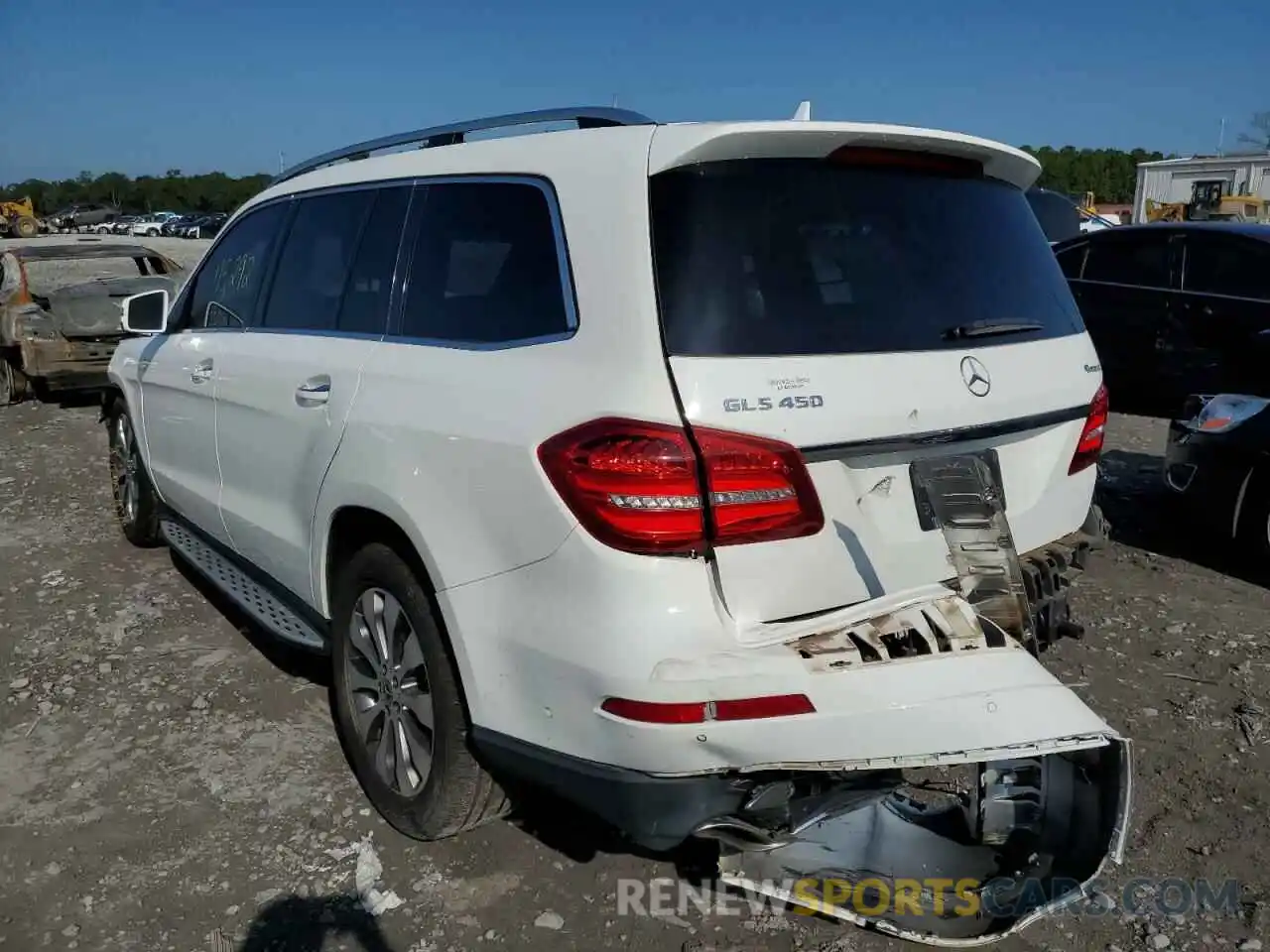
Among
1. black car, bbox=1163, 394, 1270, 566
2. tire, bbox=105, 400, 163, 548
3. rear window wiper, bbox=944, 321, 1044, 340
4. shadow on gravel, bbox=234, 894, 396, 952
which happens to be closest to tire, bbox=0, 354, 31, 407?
tire, bbox=105, 400, 163, 548

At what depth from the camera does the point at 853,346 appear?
91.2 inches

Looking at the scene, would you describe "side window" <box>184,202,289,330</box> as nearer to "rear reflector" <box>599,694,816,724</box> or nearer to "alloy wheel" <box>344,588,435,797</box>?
"alloy wheel" <box>344,588,435,797</box>

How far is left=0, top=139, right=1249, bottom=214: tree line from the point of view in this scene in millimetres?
61625

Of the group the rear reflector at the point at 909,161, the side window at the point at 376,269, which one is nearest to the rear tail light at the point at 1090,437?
the rear reflector at the point at 909,161

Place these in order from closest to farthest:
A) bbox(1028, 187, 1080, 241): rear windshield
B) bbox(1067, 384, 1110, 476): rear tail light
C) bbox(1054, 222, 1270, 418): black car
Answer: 1. bbox(1067, 384, 1110, 476): rear tail light
2. bbox(1054, 222, 1270, 418): black car
3. bbox(1028, 187, 1080, 241): rear windshield

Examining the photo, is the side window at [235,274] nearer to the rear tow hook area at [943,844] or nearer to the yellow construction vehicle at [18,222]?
the rear tow hook area at [943,844]

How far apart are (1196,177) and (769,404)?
123 feet

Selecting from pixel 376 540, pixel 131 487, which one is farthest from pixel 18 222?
pixel 376 540

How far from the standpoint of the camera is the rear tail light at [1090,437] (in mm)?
2883

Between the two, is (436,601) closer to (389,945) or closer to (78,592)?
(389,945)

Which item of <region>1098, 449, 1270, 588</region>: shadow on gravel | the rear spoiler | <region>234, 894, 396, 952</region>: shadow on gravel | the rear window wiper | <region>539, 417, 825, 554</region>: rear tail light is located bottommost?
<region>1098, 449, 1270, 588</region>: shadow on gravel

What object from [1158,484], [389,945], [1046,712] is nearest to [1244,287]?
[1158,484]

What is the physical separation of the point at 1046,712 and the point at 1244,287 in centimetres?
677

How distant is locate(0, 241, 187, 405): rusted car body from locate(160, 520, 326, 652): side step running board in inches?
230
